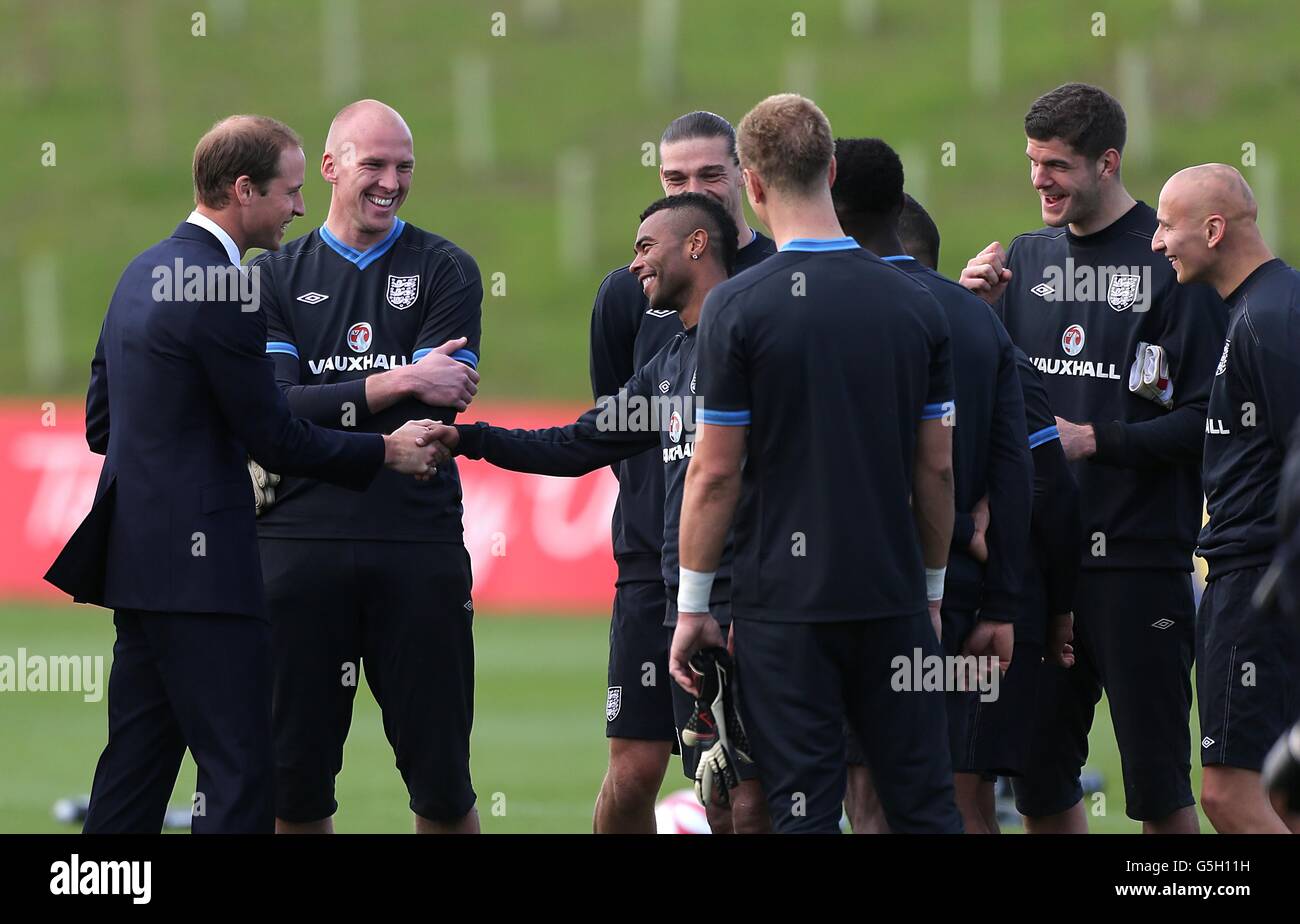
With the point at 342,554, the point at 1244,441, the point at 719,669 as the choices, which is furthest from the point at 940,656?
the point at 342,554

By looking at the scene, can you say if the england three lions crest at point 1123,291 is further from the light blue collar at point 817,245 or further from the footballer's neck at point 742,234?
the light blue collar at point 817,245

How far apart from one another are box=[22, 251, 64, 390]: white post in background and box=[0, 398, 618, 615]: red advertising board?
1305 cm

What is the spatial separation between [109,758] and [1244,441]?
12.0ft

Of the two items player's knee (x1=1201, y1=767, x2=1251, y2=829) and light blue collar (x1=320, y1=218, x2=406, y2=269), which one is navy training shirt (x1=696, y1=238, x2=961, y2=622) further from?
light blue collar (x1=320, y1=218, x2=406, y2=269)

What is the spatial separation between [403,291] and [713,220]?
1.22m

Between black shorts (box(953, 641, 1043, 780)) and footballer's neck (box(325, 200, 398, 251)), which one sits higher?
footballer's neck (box(325, 200, 398, 251))

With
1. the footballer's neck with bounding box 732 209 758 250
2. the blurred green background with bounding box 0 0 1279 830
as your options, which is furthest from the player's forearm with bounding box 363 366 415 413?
Answer: the blurred green background with bounding box 0 0 1279 830

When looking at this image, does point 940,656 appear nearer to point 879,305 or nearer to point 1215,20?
point 879,305

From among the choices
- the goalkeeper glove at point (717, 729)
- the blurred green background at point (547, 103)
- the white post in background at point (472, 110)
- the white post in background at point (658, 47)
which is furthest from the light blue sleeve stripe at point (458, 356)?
the white post in background at point (658, 47)

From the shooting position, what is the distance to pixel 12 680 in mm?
13258

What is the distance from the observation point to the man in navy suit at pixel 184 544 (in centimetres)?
568

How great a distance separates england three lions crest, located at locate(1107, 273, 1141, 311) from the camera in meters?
6.66

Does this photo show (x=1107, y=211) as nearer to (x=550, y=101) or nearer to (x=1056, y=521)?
(x=1056, y=521)

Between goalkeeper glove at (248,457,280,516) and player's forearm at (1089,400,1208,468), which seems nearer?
player's forearm at (1089,400,1208,468)
